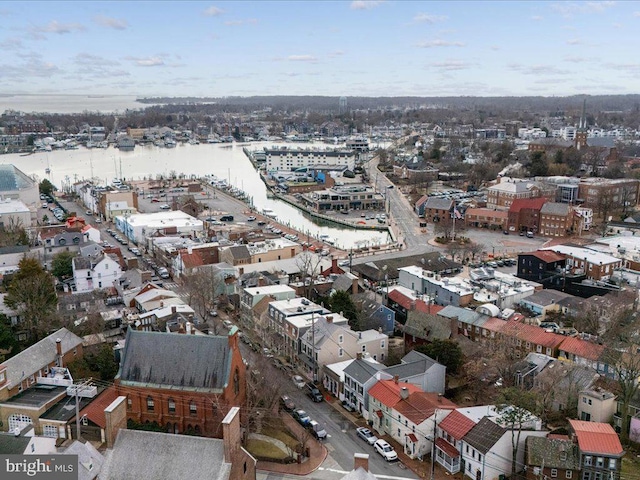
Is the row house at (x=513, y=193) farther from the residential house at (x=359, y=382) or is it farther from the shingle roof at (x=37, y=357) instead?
the shingle roof at (x=37, y=357)

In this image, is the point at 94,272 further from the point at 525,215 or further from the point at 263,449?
the point at 525,215

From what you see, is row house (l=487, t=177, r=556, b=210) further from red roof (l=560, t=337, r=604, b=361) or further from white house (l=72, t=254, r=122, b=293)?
white house (l=72, t=254, r=122, b=293)

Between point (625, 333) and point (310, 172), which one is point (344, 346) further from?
point (310, 172)

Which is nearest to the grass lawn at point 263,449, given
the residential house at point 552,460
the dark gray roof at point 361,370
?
the dark gray roof at point 361,370

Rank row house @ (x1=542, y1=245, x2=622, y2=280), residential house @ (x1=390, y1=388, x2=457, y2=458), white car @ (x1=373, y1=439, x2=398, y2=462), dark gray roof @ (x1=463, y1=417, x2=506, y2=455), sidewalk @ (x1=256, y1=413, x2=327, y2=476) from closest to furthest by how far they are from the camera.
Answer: dark gray roof @ (x1=463, y1=417, x2=506, y2=455) → sidewalk @ (x1=256, y1=413, x2=327, y2=476) → white car @ (x1=373, y1=439, x2=398, y2=462) → residential house @ (x1=390, y1=388, x2=457, y2=458) → row house @ (x1=542, y1=245, x2=622, y2=280)

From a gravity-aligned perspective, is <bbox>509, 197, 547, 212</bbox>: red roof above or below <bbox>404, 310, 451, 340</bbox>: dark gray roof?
above

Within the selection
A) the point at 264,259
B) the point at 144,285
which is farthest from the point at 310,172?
the point at 144,285

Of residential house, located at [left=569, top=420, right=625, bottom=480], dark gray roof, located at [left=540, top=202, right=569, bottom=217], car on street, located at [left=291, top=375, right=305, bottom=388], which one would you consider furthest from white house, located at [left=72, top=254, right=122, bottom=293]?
dark gray roof, located at [left=540, top=202, right=569, bottom=217]
